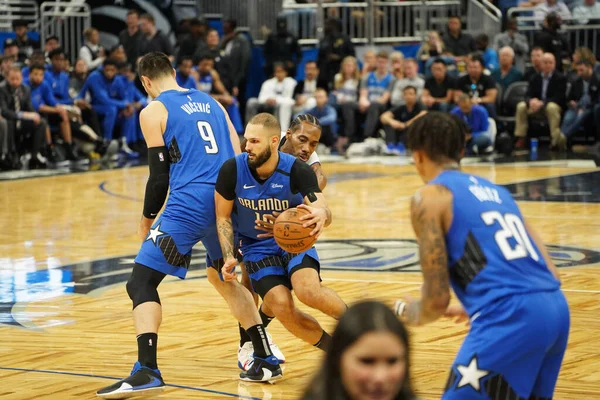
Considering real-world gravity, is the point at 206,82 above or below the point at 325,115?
above

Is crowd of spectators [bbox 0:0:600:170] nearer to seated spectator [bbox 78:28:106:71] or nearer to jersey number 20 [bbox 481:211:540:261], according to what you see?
seated spectator [bbox 78:28:106:71]

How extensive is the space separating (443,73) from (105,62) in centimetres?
621

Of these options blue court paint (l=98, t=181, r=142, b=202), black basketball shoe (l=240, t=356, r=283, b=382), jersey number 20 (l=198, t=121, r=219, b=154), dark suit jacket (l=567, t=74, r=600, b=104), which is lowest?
blue court paint (l=98, t=181, r=142, b=202)

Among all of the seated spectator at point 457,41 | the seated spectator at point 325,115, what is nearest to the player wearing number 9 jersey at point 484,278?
the seated spectator at point 325,115

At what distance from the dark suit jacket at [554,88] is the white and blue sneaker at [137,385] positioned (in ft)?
Answer: 50.1

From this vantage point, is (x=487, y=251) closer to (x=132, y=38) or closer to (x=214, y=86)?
(x=214, y=86)

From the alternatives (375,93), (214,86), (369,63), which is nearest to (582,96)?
(375,93)

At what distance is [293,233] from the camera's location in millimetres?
6070

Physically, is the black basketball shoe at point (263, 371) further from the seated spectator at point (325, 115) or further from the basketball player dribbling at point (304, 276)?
the seated spectator at point (325, 115)

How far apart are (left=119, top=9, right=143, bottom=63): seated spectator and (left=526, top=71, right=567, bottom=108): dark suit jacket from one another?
314 inches

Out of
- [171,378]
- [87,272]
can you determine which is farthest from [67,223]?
[171,378]

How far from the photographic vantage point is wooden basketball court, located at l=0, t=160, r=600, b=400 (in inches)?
256

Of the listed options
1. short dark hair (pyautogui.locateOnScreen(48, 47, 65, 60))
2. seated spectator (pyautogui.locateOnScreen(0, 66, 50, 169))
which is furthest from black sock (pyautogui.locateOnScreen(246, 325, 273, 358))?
short dark hair (pyautogui.locateOnScreen(48, 47, 65, 60))

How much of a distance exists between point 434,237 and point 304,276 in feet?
7.91
